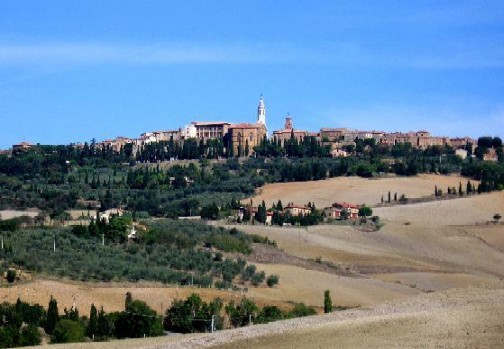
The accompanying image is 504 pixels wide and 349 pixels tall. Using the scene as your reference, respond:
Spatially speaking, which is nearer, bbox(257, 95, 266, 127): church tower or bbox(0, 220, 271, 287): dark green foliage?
bbox(0, 220, 271, 287): dark green foliage

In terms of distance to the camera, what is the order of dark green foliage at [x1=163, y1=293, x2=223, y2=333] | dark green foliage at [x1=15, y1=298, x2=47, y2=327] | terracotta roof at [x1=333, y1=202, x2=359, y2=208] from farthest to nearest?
terracotta roof at [x1=333, y1=202, x2=359, y2=208] → dark green foliage at [x1=163, y1=293, x2=223, y2=333] → dark green foliage at [x1=15, y1=298, x2=47, y2=327]

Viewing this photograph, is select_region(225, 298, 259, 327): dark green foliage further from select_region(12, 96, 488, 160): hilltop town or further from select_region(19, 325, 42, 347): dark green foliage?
select_region(12, 96, 488, 160): hilltop town

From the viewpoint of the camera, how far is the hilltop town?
161 meters

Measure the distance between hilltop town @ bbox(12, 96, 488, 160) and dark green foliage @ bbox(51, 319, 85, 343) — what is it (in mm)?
110380

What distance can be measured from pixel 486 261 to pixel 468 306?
51.1 m

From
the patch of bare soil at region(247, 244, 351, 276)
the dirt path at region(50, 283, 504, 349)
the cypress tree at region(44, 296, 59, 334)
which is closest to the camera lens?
the dirt path at region(50, 283, 504, 349)

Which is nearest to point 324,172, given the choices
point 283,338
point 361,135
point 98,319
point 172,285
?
point 361,135

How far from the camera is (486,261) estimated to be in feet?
290

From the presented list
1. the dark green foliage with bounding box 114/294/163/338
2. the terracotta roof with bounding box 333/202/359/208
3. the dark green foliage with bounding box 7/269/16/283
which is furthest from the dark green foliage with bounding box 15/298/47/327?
the terracotta roof with bounding box 333/202/359/208

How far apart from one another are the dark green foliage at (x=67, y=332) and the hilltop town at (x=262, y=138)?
110380 millimetres

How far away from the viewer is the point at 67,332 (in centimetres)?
4553

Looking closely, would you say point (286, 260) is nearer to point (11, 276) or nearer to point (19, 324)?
point (11, 276)

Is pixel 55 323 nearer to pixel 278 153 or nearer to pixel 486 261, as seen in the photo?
pixel 486 261

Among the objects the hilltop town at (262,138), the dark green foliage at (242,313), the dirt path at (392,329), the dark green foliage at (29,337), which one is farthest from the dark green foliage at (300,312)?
the hilltop town at (262,138)
